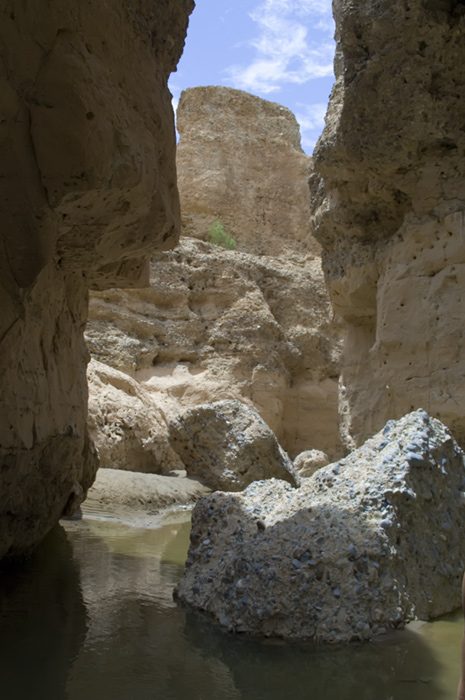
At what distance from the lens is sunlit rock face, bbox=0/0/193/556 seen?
3418 millimetres

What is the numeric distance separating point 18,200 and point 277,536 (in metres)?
2.46

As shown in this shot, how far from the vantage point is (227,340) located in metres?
14.3

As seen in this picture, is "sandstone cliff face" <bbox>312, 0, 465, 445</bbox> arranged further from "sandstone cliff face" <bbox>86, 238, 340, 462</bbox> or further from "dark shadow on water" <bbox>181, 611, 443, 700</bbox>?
"sandstone cliff face" <bbox>86, 238, 340, 462</bbox>

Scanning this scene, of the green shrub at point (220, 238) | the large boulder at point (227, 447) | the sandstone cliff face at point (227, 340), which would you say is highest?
the green shrub at point (220, 238)

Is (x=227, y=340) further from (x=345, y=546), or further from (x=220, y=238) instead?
(x=345, y=546)

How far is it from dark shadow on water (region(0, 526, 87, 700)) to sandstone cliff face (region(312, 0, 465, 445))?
443 centimetres

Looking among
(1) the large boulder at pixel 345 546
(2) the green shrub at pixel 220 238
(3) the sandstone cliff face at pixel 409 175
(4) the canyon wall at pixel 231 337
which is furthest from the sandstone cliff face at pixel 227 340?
(1) the large boulder at pixel 345 546

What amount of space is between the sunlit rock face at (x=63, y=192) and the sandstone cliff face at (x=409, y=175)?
10.4 feet

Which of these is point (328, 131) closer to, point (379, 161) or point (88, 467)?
point (379, 161)

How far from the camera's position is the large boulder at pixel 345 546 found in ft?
11.4

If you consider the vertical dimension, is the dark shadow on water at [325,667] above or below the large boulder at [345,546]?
below

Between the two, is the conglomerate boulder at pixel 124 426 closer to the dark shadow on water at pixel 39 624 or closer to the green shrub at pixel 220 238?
the dark shadow on water at pixel 39 624

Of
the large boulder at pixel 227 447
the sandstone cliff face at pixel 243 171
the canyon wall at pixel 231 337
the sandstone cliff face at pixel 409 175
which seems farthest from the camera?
the sandstone cliff face at pixel 243 171

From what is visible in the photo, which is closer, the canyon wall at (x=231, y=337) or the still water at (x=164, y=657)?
the still water at (x=164, y=657)
